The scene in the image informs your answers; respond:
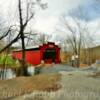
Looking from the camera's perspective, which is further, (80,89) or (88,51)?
(88,51)

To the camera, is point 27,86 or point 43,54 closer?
point 27,86

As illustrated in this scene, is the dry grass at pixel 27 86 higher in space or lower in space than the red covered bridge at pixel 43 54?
lower

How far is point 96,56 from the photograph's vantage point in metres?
53.9

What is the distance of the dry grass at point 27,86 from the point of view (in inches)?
587

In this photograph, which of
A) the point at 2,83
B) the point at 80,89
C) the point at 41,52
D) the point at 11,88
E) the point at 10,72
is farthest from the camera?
the point at 41,52

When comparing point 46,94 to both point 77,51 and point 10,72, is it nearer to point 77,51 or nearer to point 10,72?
point 10,72

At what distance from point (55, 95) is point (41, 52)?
80.9ft

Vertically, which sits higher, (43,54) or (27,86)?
(43,54)

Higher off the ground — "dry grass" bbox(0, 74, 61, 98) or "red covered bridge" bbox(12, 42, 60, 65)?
"red covered bridge" bbox(12, 42, 60, 65)

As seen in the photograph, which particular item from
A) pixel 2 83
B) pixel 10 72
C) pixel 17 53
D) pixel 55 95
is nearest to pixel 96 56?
pixel 17 53

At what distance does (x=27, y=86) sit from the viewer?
640 inches

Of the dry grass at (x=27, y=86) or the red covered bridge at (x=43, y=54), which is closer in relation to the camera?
the dry grass at (x=27, y=86)

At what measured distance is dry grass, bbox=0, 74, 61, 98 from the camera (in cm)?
1492

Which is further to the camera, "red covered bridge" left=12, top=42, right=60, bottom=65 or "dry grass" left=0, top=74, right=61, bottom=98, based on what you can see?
"red covered bridge" left=12, top=42, right=60, bottom=65
